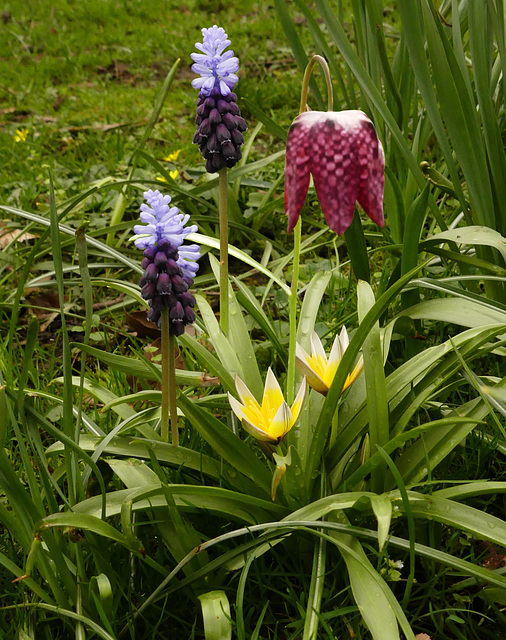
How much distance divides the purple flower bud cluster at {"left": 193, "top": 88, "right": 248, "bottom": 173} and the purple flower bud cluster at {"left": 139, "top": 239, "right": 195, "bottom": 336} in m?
0.39

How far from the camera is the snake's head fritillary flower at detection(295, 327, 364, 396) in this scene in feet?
4.81

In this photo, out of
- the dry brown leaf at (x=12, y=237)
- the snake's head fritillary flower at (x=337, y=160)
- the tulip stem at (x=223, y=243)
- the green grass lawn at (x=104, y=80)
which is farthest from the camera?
the green grass lawn at (x=104, y=80)

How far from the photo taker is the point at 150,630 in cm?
136

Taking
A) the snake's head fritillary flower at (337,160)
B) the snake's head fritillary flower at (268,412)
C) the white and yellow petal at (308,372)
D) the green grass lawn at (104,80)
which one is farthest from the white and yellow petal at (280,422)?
the green grass lawn at (104,80)

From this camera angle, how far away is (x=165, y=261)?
1353 millimetres

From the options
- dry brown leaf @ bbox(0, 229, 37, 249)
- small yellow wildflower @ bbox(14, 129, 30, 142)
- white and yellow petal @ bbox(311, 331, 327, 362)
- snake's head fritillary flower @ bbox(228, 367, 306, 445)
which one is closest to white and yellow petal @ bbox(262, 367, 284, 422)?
snake's head fritillary flower @ bbox(228, 367, 306, 445)

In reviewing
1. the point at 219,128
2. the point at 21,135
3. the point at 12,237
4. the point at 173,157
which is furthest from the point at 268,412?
the point at 21,135

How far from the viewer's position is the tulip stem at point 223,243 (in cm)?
170

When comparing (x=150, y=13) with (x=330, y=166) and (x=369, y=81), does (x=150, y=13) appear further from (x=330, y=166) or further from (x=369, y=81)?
(x=330, y=166)

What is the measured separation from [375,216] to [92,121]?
3.40 meters

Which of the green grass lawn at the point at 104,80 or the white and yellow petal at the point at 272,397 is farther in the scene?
the green grass lawn at the point at 104,80

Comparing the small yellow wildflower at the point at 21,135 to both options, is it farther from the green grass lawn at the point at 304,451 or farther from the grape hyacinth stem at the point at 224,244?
the grape hyacinth stem at the point at 224,244

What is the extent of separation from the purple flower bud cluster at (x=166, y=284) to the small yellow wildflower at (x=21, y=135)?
2.89m

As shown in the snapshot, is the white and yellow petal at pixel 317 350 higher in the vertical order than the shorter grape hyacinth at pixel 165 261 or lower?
lower
